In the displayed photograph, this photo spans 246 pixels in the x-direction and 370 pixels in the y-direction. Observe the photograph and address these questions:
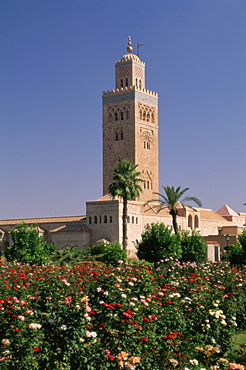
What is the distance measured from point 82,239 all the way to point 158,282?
112 ft

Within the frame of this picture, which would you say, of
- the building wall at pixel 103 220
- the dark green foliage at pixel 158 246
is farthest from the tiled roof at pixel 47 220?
the dark green foliage at pixel 158 246

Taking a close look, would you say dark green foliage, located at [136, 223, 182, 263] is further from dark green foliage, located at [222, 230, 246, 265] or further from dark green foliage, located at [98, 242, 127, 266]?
dark green foliage, located at [222, 230, 246, 265]

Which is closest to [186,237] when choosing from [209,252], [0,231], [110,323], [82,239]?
[209,252]

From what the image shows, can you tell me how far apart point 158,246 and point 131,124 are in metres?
30.1

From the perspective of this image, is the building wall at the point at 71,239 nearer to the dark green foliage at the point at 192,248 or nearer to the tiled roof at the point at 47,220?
the tiled roof at the point at 47,220

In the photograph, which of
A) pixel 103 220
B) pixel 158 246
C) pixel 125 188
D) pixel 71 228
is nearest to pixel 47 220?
pixel 71 228

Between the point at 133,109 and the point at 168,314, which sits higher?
the point at 133,109

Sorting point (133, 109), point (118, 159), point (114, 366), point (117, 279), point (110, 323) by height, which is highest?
point (133, 109)

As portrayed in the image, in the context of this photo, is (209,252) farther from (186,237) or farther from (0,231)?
(0,231)

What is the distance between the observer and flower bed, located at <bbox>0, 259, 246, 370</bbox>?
9.00m

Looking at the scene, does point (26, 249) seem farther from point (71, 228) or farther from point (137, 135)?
point (137, 135)

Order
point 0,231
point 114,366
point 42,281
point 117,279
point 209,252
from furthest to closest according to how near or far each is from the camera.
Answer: point 0,231
point 209,252
point 42,281
point 117,279
point 114,366

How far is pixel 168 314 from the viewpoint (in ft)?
35.2

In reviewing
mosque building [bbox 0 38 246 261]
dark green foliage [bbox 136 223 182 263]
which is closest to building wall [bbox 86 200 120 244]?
mosque building [bbox 0 38 246 261]
